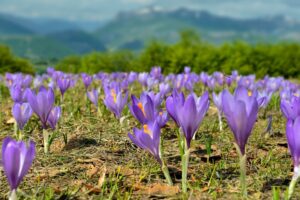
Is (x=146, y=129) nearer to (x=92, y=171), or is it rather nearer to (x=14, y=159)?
(x=92, y=171)

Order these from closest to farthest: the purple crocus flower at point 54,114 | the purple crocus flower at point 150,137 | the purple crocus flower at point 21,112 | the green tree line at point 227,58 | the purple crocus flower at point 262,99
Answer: the purple crocus flower at point 150,137, the purple crocus flower at point 262,99, the purple crocus flower at point 21,112, the purple crocus flower at point 54,114, the green tree line at point 227,58

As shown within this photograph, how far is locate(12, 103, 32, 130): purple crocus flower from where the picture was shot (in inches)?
120

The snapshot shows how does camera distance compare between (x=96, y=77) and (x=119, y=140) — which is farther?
(x=96, y=77)

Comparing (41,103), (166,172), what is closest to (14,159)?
(166,172)

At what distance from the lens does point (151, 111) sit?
2625mm

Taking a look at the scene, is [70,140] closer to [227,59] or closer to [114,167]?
[114,167]

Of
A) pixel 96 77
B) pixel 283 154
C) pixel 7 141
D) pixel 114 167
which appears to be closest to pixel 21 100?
pixel 114 167

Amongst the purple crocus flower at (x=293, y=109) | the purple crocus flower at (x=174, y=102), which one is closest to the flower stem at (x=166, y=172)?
the purple crocus flower at (x=174, y=102)

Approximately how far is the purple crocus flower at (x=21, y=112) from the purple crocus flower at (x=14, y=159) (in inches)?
46.6

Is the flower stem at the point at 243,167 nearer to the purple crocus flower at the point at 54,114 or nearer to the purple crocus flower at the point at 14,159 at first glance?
the purple crocus flower at the point at 14,159

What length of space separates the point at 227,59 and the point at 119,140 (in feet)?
66.6

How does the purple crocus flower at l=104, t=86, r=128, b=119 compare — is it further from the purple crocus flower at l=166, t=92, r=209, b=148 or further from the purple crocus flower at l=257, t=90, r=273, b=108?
the purple crocus flower at l=166, t=92, r=209, b=148

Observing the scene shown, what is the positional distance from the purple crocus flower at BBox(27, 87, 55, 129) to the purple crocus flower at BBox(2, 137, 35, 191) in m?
1.14

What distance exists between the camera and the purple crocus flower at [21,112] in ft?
10.0
